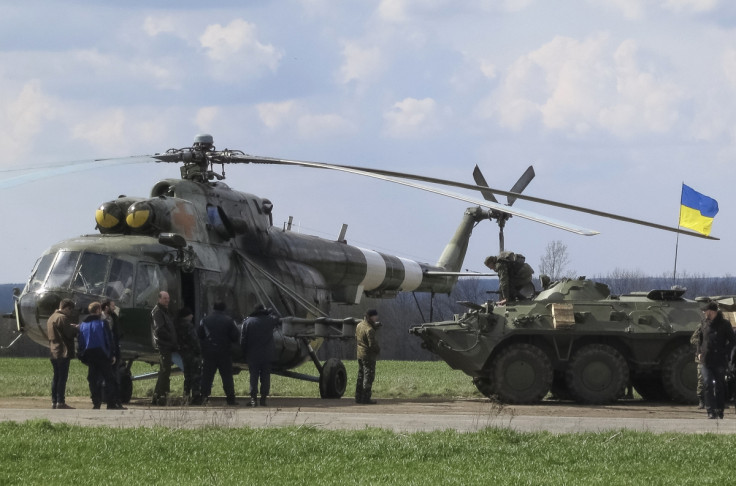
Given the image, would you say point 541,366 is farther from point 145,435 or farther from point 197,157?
point 145,435

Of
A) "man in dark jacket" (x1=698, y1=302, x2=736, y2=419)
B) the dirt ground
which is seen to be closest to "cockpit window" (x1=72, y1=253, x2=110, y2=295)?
Result: the dirt ground

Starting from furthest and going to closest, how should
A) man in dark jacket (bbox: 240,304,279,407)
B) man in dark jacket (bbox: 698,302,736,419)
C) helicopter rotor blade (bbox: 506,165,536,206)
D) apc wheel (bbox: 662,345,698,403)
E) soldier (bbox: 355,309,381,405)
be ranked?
helicopter rotor blade (bbox: 506,165,536,206) < apc wheel (bbox: 662,345,698,403) < soldier (bbox: 355,309,381,405) < man in dark jacket (bbox: 240,304,279,407) < man in dark jacket (bbox: 698,302,736,419)

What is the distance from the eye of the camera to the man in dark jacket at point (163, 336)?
739 inches

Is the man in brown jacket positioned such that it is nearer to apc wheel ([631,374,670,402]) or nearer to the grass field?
the grass field

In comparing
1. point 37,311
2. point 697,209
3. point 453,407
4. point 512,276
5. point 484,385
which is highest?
point 697,209

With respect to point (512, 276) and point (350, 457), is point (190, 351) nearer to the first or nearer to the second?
point (512, 276)

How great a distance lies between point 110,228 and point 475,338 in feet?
20.4

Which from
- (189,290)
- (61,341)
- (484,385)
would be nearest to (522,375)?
(484,385)

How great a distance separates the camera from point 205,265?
20.6 meters

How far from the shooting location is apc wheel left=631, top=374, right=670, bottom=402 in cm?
2228

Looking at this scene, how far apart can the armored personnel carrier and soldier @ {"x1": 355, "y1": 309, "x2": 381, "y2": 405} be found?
116cm

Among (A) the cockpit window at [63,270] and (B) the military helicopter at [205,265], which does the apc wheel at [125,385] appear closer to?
(B) the military helicopter at [205,265]

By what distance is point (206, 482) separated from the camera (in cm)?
1030

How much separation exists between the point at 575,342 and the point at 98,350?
8169mm
